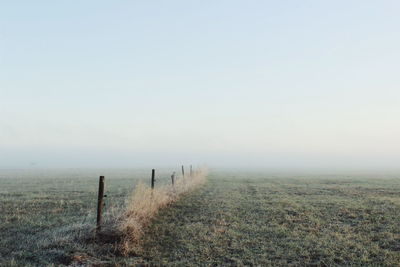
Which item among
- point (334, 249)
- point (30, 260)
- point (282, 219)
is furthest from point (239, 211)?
point (30, 260)

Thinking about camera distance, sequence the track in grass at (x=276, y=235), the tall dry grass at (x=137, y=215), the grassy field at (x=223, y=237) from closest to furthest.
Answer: the grassy field at (x=223, y=237) → the track in grass at (x=276, y=235) → the tall dry grass at (x=137, y=215)

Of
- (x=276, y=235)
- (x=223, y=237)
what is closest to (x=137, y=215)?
(x=223, y=237)

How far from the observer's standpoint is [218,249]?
10.4 metres

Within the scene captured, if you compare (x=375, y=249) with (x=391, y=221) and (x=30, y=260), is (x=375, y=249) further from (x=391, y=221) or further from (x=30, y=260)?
(x=30, y=260)

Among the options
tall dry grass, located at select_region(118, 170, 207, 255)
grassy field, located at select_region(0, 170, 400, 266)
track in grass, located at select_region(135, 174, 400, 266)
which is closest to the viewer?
grassy field, located at select_region(0, 170, 400, 266)

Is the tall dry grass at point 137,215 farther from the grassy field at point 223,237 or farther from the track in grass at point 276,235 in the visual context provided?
the track in grass at point 276,235

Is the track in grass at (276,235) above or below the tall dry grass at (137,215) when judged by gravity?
below

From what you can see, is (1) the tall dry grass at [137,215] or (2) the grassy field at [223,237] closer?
(2) the grassy field at [223,237]

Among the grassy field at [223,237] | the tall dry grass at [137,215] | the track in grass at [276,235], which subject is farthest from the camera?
the tall dry grass at [137,215]

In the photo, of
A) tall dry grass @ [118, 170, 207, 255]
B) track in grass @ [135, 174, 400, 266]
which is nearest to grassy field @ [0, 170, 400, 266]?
track in grass @ [135, 174, 400, 266]

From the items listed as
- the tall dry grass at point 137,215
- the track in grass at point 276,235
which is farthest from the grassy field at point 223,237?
the tall dry grass at point 137,215

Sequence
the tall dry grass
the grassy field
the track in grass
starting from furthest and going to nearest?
the tall dry grass
the track in grass
the grassy field

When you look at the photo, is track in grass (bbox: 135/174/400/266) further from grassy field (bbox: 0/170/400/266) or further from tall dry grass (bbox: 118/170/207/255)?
tall dry grass (bbox: 118/170/207/255)

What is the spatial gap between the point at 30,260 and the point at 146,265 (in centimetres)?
276
